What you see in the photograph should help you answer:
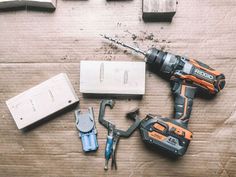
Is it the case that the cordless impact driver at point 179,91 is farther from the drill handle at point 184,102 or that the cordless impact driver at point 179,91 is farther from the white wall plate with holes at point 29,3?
the white wall plate with holes at point 29,3

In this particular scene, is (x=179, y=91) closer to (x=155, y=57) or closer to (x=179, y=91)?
(x=179, y=91)

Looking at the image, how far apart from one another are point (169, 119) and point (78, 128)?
34 centimetres

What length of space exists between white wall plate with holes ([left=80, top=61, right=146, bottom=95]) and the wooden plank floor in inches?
2.2

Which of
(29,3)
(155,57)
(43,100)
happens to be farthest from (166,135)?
(29,3)

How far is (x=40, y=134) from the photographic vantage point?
1.26 m

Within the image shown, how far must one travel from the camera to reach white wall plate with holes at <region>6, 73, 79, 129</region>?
Result: 1.21 meters

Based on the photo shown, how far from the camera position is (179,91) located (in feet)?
3.87

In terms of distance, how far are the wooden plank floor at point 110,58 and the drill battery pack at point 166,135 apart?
7 centimetres

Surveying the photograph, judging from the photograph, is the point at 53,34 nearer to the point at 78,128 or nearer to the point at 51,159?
the point at 78,128

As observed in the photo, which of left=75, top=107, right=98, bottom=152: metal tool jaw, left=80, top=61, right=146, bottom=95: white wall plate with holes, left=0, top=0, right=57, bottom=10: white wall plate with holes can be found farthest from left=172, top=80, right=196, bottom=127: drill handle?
left=0, top=0, right=57, bottom=10: white wall plate with holes

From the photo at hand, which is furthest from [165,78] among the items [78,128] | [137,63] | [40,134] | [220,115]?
[40,134]

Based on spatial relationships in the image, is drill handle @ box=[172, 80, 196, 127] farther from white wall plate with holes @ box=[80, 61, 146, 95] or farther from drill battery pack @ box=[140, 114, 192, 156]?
white wall plate with holes @ box=[80, 61, 146, 95]

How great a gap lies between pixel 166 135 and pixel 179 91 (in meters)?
0.16

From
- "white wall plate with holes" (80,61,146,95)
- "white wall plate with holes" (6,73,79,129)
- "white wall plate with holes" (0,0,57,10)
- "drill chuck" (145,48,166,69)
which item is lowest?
"white wall plate with holes" (6,73,79,129)
